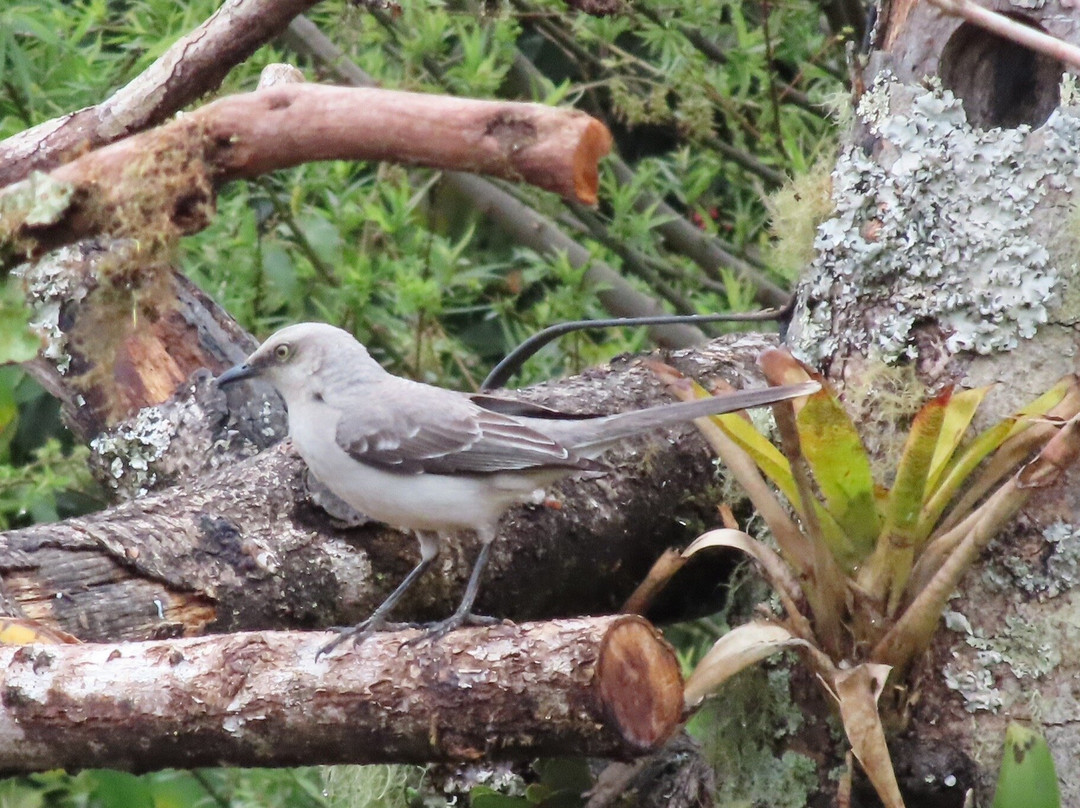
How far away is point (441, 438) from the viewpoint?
338 cm

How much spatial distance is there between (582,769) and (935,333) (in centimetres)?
139

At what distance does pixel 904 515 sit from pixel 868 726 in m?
0.44

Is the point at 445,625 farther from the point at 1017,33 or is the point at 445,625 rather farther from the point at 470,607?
the point at 1017,33

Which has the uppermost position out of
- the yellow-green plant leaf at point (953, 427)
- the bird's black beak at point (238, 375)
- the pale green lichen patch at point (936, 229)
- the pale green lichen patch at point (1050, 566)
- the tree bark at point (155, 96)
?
the tree bark at point (155, 96)

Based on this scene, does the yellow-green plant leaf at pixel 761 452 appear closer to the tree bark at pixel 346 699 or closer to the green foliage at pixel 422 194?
the tree bark at pixel 346 699

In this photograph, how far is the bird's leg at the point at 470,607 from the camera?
2.92 metres

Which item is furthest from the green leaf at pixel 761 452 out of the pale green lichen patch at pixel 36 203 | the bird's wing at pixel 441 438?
the pale green lichen patch at pixel 36 203

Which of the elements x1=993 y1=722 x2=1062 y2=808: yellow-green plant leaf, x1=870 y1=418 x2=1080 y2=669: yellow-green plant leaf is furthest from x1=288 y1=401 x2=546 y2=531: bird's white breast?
x1=993 y1=722 x2=1062 y2=808: yellow-green plant leaf

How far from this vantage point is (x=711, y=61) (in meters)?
5.86

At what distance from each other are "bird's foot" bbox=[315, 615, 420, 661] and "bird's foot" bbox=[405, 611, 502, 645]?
0.30ft

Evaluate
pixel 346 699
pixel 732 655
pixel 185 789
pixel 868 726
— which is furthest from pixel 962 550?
pixel 185 789

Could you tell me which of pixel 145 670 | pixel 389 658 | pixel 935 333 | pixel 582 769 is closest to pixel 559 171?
pixel 389 658

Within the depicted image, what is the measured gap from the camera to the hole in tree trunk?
11.0 feet

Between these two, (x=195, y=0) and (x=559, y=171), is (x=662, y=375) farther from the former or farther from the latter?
(x=195, y=0)
